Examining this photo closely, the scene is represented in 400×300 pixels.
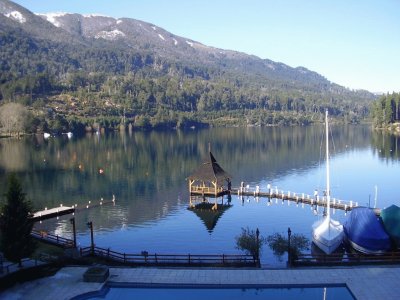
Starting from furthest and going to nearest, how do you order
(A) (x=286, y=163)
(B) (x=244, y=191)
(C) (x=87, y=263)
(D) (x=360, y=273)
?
(A) (x=286, y=163) → (B) (x=244, y=191) → (C) (x=87, y=263) → (D) (x=360, y=273)

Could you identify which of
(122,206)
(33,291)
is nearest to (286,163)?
(122,206)

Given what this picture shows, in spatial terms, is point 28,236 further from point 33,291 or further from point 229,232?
point 229,232

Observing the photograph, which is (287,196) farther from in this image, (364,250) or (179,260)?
(179,260)

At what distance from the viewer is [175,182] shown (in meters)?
78.4

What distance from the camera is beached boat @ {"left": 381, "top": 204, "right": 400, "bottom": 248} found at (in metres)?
37.9

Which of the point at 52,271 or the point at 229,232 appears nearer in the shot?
the point at 52,271

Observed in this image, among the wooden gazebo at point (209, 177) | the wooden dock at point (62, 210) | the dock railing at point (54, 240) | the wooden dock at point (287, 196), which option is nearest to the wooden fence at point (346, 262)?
the dock railing at point (54, 240)

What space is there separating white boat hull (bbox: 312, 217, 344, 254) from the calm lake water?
4.12 m

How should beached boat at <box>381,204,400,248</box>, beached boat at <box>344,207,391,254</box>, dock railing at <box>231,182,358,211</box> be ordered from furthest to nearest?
dock railing at <box>231,182,358,211</box> < beached boat at <box>381,204,400,248</box> < beached boat at <box>344,207,391,254</box>

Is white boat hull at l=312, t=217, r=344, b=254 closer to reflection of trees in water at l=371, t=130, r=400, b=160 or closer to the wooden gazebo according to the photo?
the wooden gazebo

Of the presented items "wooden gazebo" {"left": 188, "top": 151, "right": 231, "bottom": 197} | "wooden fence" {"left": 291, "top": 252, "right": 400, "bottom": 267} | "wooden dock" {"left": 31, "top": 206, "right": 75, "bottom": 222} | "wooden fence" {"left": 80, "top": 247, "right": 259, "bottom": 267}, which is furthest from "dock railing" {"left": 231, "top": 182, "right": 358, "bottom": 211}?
"wooden fence" {"left": 80, "top": 247, "right": 259, "bottom": 267}

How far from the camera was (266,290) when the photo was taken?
2809 cm

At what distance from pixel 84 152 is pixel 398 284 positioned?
340 ft

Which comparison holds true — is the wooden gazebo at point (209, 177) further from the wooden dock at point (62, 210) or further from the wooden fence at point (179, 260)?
the wooden fence at point (179, 260)
